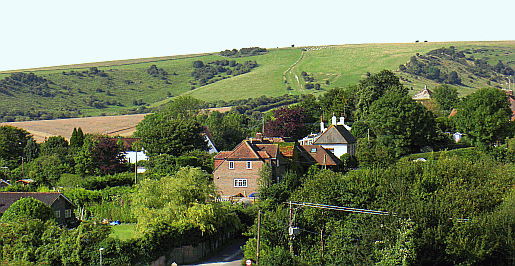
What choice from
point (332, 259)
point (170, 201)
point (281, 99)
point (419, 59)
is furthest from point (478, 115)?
point (419, 59)

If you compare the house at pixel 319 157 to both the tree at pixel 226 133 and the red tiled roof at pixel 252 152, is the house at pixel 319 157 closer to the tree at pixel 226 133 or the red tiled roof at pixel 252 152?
the red tiled roof at pixel 252 152

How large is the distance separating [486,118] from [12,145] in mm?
59702

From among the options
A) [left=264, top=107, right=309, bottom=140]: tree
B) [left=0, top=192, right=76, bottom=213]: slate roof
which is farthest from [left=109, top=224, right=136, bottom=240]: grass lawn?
[left=264, top=107, right=309, bottom=140]: tree

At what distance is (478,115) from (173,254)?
147 ft

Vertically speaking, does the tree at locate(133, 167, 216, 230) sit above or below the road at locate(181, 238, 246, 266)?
above

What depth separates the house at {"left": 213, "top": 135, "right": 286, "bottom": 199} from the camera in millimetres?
48969

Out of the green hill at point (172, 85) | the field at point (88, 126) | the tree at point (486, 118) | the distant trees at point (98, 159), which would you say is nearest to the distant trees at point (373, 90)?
the tree at point (486, 118)

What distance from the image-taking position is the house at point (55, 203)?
39094mm

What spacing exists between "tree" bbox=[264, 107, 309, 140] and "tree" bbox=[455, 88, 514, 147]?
2379cm

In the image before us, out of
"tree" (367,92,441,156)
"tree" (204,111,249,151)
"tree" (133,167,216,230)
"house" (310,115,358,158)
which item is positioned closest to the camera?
"tree" (133,167,216,230)

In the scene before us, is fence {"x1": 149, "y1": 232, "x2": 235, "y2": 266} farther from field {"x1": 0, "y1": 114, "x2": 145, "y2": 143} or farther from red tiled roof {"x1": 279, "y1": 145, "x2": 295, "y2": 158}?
field {"x1": 0, "y1": 114, "x2": 145, "y2": 143}

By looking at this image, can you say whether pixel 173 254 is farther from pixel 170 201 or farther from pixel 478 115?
pixel 478 115

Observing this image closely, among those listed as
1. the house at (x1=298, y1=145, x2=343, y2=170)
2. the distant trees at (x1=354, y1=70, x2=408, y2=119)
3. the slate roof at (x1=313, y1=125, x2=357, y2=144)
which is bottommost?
the house at (x1=298, y1=145, x2=343, y2=170)

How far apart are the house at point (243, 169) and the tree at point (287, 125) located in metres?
28.4
